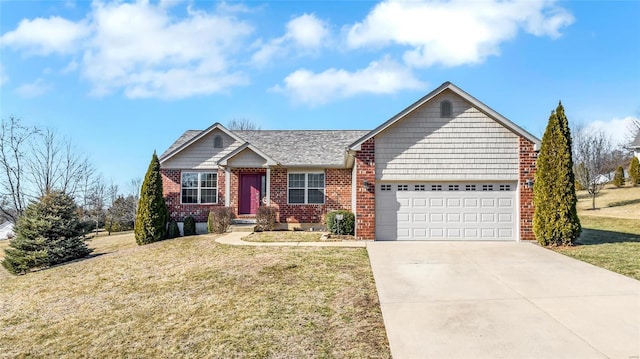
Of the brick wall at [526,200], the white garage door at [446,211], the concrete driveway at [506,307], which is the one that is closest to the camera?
the concrete driveway at [506,307]

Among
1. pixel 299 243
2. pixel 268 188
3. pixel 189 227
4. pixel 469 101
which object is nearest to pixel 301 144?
pixel 268 188

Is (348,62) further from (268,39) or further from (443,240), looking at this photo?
(443,240)

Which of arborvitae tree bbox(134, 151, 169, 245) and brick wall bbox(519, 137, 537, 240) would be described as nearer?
brick wall bbox(519, 137, 537, 240)

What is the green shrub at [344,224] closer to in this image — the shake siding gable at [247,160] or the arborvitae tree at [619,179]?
the shake siding gable at [247,160]

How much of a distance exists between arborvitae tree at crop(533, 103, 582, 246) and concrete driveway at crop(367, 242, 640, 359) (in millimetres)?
1865

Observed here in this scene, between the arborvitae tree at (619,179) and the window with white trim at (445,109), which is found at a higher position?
the window with white trim at (445,109)

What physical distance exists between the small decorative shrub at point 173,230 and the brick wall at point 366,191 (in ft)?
27.9

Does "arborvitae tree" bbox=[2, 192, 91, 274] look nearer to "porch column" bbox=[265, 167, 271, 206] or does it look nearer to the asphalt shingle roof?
the asphalt shingle roof

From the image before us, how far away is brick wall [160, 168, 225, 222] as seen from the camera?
57.6ft

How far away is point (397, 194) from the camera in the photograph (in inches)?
510

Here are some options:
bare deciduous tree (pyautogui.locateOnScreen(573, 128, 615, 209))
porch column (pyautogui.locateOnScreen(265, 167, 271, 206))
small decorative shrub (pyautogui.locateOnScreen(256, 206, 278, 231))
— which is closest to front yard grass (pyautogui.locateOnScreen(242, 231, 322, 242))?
small decorative shrub (pyautogui.locateOnScreen(256, 206, 278, 231))

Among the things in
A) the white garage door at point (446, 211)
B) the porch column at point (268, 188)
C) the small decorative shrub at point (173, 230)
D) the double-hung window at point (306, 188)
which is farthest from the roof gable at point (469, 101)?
the small decorative shrub at point (173, 230)

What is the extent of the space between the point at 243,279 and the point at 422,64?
10352 mm

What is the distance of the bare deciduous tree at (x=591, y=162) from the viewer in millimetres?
26477
